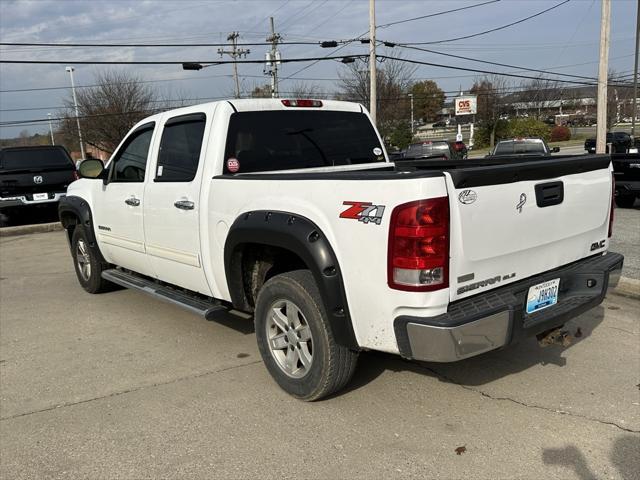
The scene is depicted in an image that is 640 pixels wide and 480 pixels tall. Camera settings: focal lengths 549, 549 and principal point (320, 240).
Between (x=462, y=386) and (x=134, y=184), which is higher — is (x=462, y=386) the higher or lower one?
the lower one

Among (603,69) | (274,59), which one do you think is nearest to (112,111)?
(274,59)

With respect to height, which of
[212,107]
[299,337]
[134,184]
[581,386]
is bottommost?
[581,386]

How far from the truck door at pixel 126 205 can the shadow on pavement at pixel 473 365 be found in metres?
2.29

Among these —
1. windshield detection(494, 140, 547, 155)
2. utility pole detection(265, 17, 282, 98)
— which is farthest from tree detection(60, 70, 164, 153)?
windshield detection(494, 140, 547, 155)

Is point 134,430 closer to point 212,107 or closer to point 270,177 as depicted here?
point 270,177

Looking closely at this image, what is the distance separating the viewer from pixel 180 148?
4.53 metres

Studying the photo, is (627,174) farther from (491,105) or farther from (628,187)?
(491,105)

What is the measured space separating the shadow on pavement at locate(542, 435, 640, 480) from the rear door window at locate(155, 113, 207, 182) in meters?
3.05

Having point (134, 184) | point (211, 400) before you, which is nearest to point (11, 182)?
point (134, 184)

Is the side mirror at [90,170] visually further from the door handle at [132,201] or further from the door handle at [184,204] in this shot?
the door handle at [184,204]

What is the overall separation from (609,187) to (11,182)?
1232 centimetres

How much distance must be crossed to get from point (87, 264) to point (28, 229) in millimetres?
6975

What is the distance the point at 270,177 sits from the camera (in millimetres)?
3508

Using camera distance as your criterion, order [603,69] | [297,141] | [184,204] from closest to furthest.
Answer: [184,204] < [297,141] < [603,69]
